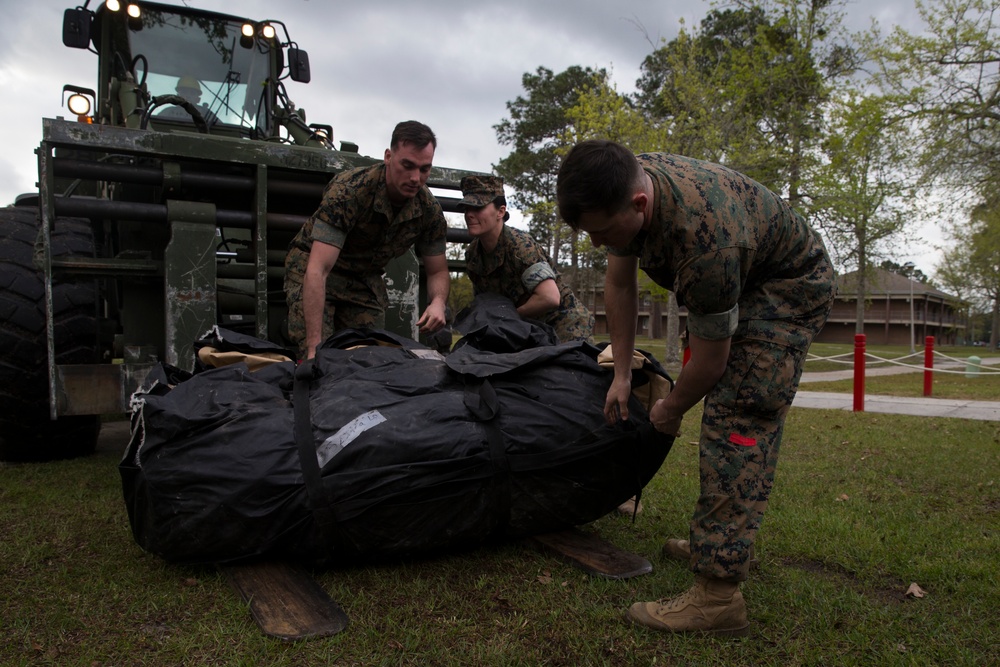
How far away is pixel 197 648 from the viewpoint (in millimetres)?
2016

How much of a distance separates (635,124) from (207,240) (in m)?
16.0

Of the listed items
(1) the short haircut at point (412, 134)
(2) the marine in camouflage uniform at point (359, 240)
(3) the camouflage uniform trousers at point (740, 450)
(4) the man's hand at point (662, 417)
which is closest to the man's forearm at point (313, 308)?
(2) the marine in camouflage uniform at point (359, 240)

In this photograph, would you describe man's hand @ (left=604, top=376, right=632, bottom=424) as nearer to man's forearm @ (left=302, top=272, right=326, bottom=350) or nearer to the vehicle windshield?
man's forearm @ (left=302, top=272, right=326, bottom=350)

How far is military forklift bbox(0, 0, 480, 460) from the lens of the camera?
11.6 ft

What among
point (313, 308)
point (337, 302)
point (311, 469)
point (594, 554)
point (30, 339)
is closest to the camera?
point (311, 469)

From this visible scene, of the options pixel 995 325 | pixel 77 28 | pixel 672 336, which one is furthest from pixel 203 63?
pixel 995 325

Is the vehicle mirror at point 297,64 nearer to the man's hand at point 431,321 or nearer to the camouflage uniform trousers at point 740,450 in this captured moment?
the man's hand at point 431,321

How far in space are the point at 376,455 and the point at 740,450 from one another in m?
1.17

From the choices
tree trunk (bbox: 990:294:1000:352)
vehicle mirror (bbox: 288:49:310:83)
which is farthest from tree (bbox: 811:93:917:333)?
tree trunk (bbox: 990:294:1000:352)

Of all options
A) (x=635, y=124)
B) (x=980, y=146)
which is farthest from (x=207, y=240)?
(x=980, y=146)

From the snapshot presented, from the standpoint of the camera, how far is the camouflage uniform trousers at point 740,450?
7.22ft

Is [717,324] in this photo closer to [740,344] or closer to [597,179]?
[740,344]

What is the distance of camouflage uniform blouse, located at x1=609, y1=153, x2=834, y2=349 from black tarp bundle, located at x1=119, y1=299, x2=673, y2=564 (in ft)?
1.90

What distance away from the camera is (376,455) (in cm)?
239
